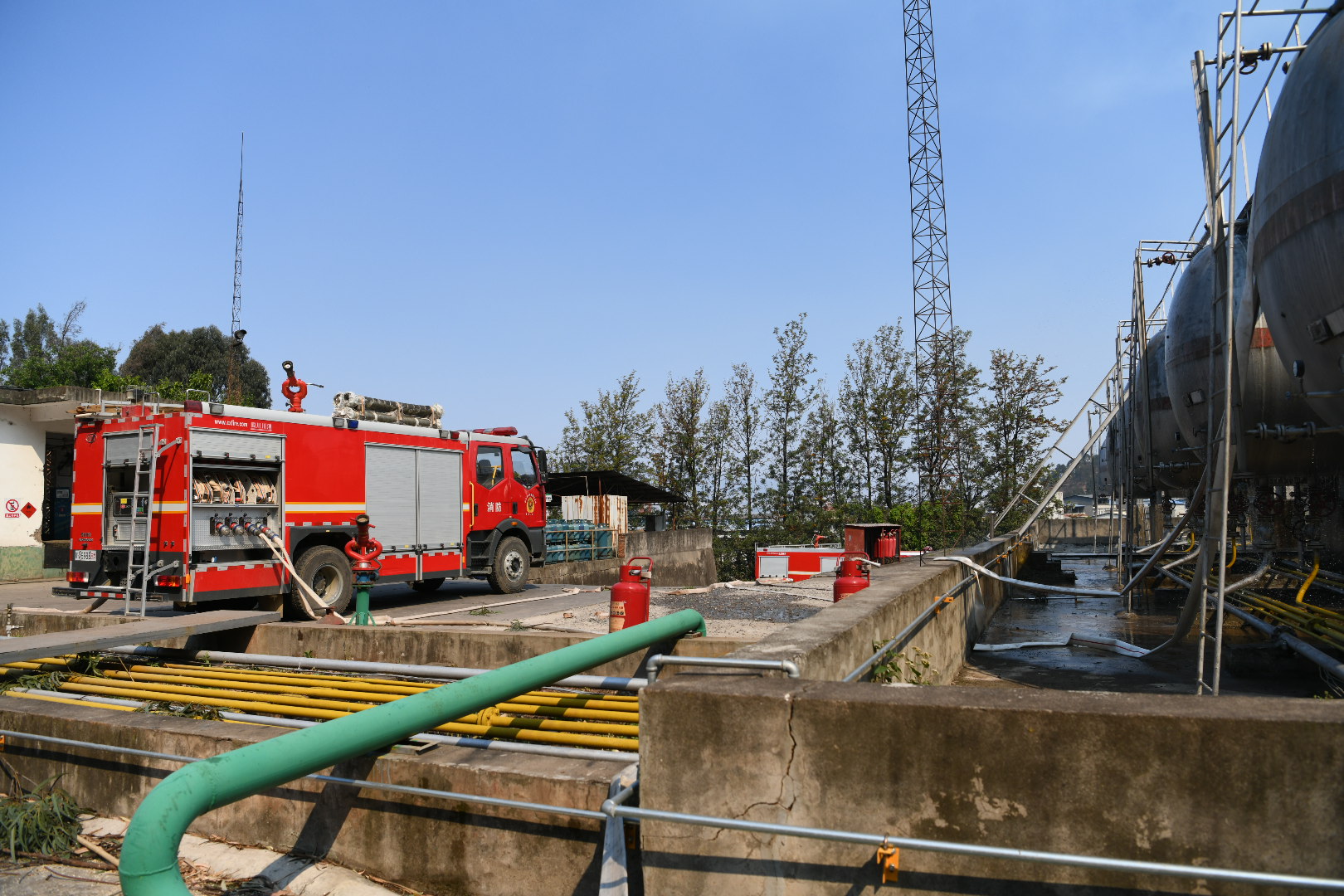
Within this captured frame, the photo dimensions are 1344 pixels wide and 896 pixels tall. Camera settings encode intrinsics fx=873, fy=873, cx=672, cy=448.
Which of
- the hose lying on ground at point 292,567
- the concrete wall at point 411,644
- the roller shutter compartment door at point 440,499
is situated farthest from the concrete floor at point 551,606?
the concrete wall at point 411,644

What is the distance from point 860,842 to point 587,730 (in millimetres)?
2708

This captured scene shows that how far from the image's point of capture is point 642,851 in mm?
3816

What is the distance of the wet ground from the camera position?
29.2 feet

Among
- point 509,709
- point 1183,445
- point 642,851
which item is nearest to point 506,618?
point 509,709

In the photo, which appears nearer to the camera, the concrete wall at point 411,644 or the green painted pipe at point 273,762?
the green painted pipe at point 273,762

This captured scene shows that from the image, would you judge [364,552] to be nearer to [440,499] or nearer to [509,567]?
[440,499]

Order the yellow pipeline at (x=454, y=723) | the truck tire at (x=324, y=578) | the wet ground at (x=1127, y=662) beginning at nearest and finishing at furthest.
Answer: the yellow pipeline at (x=454, y=723) → the wet ground at (x=1127, y=662) → the truck tire at (x=324, y=578)

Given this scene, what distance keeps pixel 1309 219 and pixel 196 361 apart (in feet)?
205

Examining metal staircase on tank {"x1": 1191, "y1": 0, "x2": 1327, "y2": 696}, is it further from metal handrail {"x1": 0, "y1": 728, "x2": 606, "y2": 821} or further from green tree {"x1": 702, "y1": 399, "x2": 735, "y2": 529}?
green tree {"x1": 702, "y1": 399, "x2": 735, "y2": 529}

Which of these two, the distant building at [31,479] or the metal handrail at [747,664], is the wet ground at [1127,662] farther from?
the distant building at [31,479]

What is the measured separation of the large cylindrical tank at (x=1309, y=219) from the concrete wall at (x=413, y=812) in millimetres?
7467

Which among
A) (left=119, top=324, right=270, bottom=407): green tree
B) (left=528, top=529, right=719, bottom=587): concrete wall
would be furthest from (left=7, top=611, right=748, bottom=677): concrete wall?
(left=119, top=324, right=270, bottom=407): green tree

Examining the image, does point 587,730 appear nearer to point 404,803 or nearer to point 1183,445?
point 404,803

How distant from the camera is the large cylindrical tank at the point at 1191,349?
16.5m
